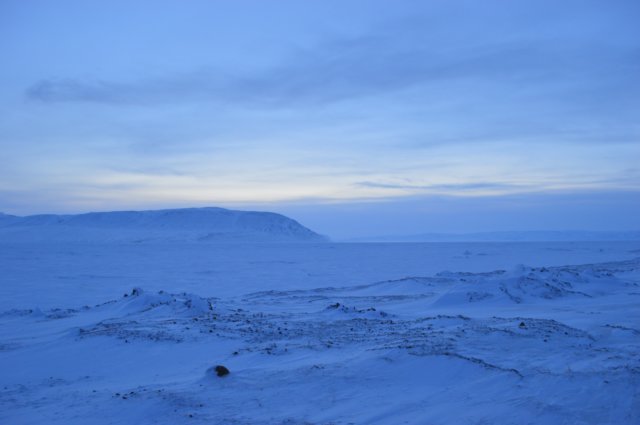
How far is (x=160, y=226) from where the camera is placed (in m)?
109

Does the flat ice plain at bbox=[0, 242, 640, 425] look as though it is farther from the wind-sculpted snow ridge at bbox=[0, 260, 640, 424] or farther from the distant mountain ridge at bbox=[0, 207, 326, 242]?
the distant mountain ridge at bbox=[0, 207, 326, 242]

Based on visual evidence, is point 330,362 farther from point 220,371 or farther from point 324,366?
point 220,371

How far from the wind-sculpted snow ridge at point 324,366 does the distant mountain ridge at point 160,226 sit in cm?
8298

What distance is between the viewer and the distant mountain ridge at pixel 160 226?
9162cm

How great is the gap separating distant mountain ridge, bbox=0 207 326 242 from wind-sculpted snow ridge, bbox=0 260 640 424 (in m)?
83.0

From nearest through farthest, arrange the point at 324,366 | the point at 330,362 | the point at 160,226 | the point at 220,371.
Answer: the point at 220,371
the point at 324,366
the point at 330,362
the point at 160,226

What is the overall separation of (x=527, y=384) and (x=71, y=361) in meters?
5.68

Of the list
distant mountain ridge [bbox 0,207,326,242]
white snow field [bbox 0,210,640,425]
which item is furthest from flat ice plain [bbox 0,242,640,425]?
distant mountain ridge [bbox 0,207,326,242]

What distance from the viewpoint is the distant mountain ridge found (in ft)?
301

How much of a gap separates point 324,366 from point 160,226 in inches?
4270

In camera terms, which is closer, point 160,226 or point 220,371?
point 220,371

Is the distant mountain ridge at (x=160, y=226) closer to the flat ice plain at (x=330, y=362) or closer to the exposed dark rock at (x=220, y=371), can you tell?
the flat ice plain at (x=330, y=362)

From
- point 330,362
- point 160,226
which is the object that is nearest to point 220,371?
point 330,362

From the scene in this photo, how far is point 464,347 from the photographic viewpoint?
20.2 feet
